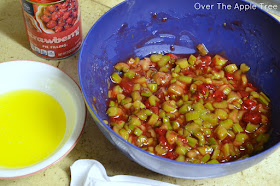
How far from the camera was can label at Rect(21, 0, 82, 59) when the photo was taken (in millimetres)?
1174

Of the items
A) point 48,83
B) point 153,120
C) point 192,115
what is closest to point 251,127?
point 192,115

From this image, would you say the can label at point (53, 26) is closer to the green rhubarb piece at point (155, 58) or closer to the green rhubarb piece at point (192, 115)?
the green rhubarb piece at point (155, 58)

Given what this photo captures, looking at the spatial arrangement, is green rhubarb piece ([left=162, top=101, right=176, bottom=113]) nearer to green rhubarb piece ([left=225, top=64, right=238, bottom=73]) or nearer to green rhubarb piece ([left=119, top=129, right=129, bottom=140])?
green rhubarb piece ([left=119, top=129, right=129, bottom=140])

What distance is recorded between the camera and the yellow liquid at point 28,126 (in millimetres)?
1066

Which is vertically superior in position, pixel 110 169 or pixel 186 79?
pixel 186 79

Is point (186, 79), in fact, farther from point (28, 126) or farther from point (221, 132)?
point (28, 126)

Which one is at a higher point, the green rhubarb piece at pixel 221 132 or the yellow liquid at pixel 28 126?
the green rhubarb piece at pixel 221 132

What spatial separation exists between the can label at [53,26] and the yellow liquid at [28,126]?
18 cm

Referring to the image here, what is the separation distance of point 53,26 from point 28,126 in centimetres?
34

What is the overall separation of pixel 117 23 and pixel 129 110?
1.02 ft

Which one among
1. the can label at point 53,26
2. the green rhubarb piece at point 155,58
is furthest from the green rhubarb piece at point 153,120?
the can label at point 53,26

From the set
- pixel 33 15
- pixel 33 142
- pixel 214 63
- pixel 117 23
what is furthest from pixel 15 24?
pixel 214 63

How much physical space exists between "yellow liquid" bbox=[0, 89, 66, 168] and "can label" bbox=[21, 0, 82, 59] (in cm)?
18

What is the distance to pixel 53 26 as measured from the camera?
1226mm
